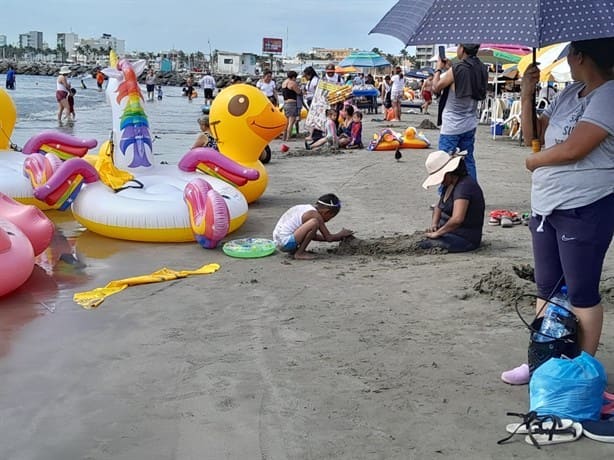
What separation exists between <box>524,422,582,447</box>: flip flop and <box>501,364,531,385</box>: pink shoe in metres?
0.64

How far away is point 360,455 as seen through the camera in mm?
3295

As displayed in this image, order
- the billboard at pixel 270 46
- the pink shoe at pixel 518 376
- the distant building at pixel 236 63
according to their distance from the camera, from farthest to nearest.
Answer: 1. the distant building at pixel 236 63
2. the billboard at pixel 270 46
3. the pink shoe at pixel 518 376

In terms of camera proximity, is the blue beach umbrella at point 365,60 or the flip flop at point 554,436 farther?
the blue beach umbrella at point 365,60

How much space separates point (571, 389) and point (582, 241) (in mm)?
681

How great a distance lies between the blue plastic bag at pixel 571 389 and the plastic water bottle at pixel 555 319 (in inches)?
6.9

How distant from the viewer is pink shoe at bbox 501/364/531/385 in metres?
3.97

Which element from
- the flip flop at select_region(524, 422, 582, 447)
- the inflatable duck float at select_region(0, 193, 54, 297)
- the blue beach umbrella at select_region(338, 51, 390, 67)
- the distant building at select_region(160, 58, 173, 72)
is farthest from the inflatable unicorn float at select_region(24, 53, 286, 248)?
the distant building at select_region(160, 58, 173, 72)

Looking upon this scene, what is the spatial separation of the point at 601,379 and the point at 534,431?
402 millimetres

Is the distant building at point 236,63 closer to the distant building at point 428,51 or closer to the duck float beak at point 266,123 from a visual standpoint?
the distant building at point 428,51

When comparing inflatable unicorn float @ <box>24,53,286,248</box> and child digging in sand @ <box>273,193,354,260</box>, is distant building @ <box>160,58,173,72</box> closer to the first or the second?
inflatable unicorn float @ <box>24,53,286,248</box>

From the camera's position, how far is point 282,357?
448 centimetres

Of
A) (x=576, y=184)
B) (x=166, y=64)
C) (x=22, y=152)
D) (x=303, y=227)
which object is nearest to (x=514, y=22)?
(x=576, y=184)

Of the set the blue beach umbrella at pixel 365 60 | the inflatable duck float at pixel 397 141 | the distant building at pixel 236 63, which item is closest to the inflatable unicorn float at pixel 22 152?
the inflatable duck float at pixel 397 141

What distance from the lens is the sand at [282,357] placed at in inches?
137
